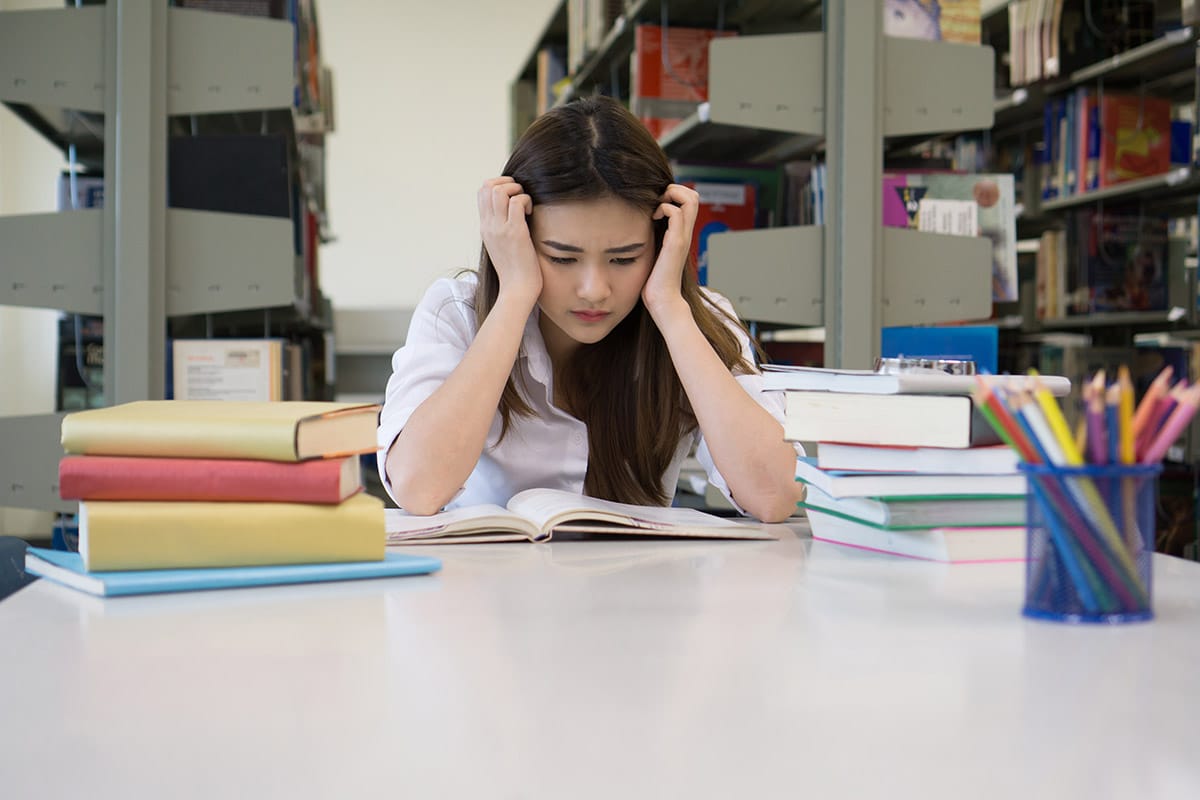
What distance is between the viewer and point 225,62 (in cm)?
233

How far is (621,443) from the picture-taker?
5.09 feet

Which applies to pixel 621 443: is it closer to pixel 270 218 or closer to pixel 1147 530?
pixel 1147 530

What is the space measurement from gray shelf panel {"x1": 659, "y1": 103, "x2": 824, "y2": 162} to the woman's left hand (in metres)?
1.03

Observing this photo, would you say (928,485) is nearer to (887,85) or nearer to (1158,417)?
(1158,417)

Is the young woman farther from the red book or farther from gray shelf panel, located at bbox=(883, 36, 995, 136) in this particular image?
gray shelf panel, located at bbox=(883, 36, 995, 136)

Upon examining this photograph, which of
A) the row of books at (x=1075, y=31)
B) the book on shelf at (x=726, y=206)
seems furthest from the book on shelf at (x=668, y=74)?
the row of books at (x=1075, y=31)

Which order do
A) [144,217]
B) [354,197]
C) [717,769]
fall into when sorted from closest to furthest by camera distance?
[717,769] → [144,217] → [354,197]

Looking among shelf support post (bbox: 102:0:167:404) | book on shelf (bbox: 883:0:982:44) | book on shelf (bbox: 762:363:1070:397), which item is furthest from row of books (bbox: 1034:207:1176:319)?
book on shelf (bbox: 762:363:1070:397)

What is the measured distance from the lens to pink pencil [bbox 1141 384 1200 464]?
2.02ft

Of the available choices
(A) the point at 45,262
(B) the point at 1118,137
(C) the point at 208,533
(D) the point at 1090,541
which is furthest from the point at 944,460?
(B) the point at 1118,137

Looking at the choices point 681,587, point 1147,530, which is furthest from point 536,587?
point 1147,530

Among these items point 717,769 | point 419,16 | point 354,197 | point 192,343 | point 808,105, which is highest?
point 419,16

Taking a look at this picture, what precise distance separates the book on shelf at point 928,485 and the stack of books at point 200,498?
0.38 metres

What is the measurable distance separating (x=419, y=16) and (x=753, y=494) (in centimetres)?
559
